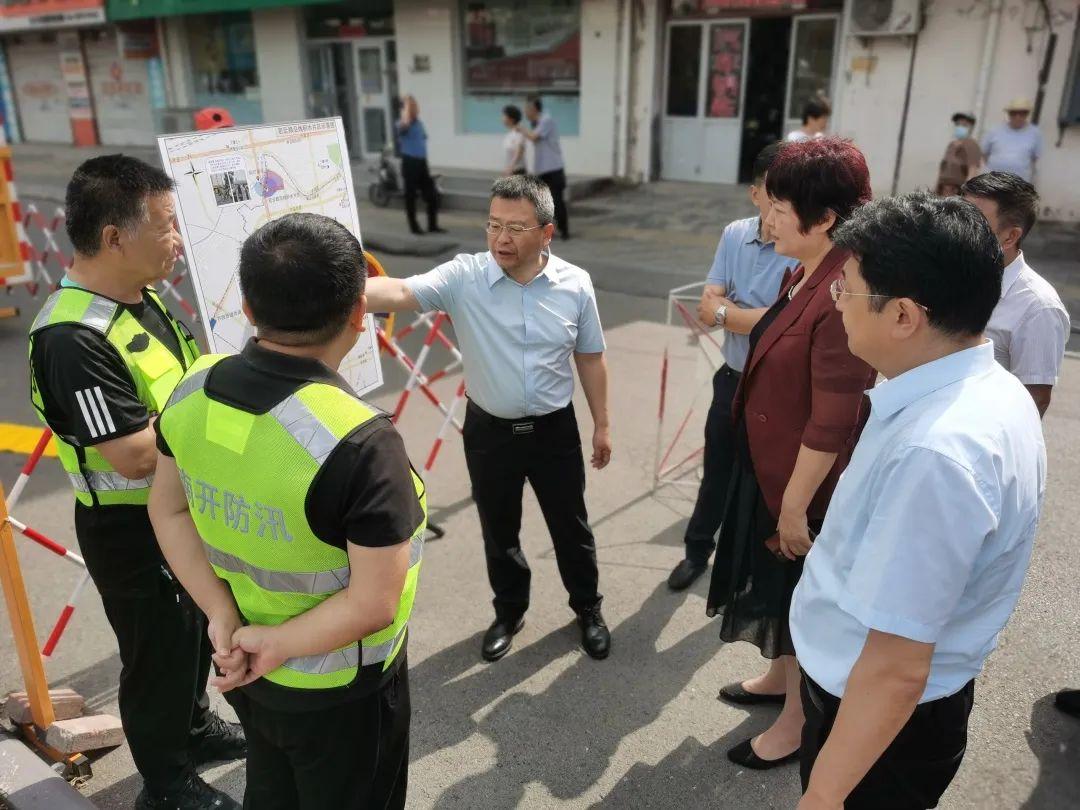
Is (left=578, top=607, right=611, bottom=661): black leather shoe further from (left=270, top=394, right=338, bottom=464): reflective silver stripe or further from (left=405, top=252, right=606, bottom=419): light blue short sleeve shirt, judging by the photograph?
(left=270, top=394, right=338, bottom=464): reflective silver stripe

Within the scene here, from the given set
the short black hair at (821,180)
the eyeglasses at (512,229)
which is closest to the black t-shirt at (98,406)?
the eyeglasses at (512,229)

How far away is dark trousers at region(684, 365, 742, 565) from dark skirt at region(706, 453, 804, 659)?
2.18ft

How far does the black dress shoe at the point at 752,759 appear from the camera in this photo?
282cm

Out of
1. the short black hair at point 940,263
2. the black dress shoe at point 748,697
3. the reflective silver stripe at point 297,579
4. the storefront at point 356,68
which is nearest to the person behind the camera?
the short black hair at point 940,263

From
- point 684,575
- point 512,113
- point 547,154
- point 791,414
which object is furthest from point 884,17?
point 791,414

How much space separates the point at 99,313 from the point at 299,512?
3.57 ft

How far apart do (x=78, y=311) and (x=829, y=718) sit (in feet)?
7.01

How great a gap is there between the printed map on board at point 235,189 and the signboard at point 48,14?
20.2m

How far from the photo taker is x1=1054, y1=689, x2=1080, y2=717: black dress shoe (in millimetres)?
3023

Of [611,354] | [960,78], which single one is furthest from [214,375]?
[960,78]

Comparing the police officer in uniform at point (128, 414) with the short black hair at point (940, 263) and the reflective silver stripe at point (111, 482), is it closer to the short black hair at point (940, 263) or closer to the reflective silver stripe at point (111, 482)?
the reflective silver stripe at point (111, 482)

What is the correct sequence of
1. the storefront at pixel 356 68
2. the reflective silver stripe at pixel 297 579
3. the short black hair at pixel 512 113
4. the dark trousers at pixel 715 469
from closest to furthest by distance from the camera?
the reflective silver stripe at pixel 297 579
the dark trousers at pixel 715 469
the short black hair at pixel 512 113
the storefront at pixel 356 68

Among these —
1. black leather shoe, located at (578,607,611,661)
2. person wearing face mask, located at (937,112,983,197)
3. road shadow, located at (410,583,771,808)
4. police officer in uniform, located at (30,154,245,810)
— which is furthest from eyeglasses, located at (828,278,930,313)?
person wearing face mask, located at (937,112,983,197)

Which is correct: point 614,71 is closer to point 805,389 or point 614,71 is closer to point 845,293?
point 805,389
